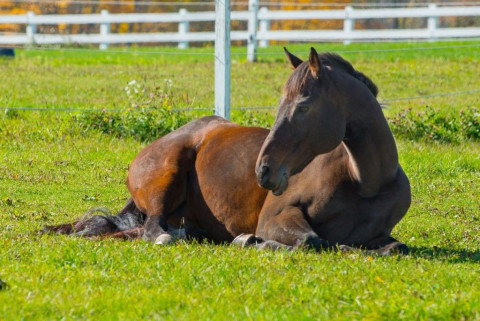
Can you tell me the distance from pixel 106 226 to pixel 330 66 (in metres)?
2.22

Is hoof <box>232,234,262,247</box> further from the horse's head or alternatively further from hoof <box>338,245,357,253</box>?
the horse's head

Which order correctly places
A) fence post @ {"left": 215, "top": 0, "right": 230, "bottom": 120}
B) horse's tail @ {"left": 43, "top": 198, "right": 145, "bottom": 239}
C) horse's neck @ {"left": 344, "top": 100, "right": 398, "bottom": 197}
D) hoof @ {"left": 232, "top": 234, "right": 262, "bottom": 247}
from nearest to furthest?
horse's neck @ {"left": 344, "top": 100, "right": 398, "bottom": 197} < hoof @ {"left": 232, "top": 234, "right": 262, "bottom": 247} < horse's tail @ {"left": 43, "top": 198, "right": 145, "bottom": 239} < fence post @ {"left": 215, "top": 0, "right": 230, "bottom": 120}

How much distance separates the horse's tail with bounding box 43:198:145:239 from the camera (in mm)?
7082

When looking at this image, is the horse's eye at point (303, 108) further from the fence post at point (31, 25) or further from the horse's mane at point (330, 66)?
the fence post at point (31, 25)

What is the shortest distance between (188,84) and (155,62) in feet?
14.9

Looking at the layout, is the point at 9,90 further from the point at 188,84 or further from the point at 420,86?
the point at 420,86

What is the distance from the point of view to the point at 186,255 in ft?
19.6

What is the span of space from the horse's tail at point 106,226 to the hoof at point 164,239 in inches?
15.4

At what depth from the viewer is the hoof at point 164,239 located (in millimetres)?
6682

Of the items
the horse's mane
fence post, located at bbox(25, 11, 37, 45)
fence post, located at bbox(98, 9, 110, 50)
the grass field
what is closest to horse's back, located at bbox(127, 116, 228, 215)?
the grass field

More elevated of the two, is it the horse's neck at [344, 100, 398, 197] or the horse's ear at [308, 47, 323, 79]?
the horse's ear at [308, 47, 323, 79]

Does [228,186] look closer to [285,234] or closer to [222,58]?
[285,234]

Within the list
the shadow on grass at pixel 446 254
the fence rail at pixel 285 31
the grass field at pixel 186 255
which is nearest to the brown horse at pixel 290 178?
the shadow on grass at pixel 446 254

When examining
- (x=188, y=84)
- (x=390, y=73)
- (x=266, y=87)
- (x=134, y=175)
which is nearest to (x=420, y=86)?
(x=390, y=73)
